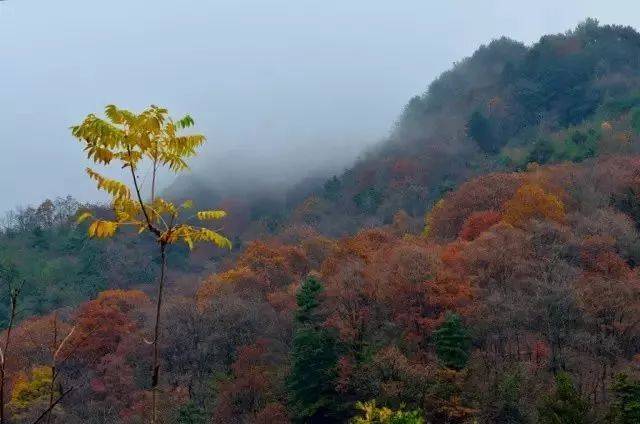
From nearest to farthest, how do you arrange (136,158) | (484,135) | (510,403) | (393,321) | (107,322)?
(136,158) → (510,403) → (393,321) → (107,322) → (484,135)

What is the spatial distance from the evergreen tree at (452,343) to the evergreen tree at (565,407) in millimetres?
4944

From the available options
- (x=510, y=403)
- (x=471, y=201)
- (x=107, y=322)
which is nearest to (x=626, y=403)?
(x=510, y=403)

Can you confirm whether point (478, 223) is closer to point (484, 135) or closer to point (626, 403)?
point (626, 403)

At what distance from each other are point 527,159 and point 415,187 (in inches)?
550

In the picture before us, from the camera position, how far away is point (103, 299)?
129 ft

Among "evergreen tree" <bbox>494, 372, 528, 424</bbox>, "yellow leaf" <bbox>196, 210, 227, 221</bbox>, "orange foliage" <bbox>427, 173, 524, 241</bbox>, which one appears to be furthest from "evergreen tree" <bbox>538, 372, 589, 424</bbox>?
"orange foliage" <bbox>427, 173, 524, 241</bbox>

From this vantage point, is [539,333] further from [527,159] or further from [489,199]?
[527,159]

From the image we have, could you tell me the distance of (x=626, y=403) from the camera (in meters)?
15.4

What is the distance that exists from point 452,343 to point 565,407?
233 inches

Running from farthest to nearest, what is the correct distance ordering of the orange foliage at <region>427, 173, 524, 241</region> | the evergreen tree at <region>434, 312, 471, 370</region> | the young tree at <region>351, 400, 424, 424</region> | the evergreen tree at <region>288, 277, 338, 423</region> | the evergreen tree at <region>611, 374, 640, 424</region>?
the orange foliage at <region>427, 173, 524, 241</region> → the evergreen tree at <region>288, 277, 338, 423</region> → the evergreen tree at <region>434, 312, 471, 370</region> → the evergreen tree at <region>611, 374, 640, 424</region> → the young tree at <region>351, 400, 424, 424</region>

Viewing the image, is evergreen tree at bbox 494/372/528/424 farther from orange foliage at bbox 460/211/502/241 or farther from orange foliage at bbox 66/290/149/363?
orange foliage at bbox 66/290/149/363

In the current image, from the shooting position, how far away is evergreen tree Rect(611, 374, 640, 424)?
49.2 feet

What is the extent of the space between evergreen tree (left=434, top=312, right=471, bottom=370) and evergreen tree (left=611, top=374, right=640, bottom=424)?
18.0 feet

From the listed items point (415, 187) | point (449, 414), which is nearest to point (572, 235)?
point (449, 414)
